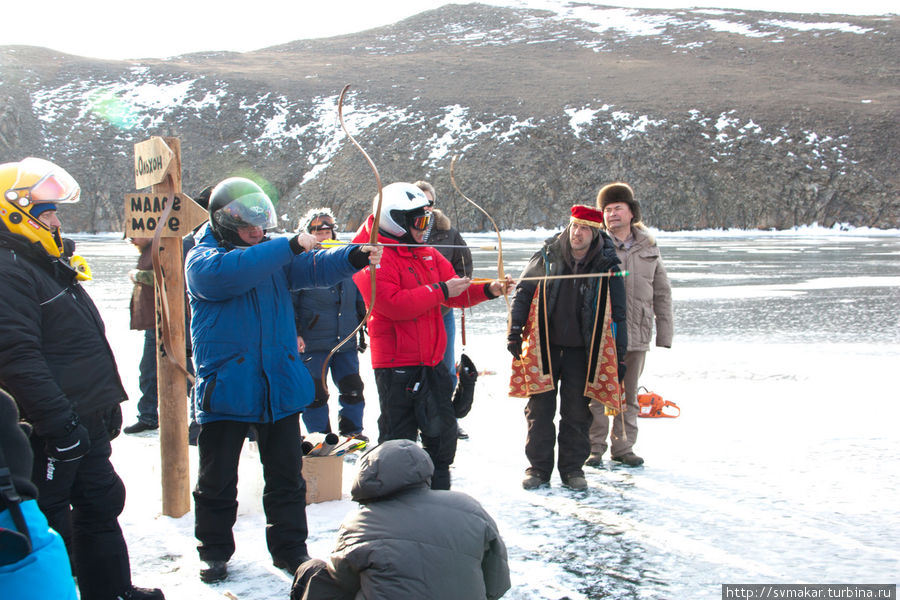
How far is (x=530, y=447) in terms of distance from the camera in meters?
4.46

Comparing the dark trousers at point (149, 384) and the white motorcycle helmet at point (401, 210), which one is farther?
the dark trousers at point (149, 384)

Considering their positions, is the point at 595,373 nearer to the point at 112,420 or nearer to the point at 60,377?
the point at 112,420

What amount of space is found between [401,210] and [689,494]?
94.1 inches

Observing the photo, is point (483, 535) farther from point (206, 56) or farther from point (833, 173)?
point (206, 56)

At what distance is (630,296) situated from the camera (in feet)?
16.4

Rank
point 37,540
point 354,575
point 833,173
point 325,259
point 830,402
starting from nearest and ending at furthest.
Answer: point 37,540 → point 354,575 → point 325,259 → point 830,402 → point 833,173

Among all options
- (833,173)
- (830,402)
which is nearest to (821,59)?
(833,173)

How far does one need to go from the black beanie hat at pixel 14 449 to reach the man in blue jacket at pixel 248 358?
1472mm

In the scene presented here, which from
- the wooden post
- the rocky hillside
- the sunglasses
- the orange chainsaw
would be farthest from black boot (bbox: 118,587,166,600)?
the rocky hillside

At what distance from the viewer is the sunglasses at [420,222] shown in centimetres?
372

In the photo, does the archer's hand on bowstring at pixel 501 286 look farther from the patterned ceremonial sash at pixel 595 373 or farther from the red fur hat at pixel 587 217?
the red fur hat at pixel 587 217

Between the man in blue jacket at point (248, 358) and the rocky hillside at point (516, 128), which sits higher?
the rocky hillside at point (516, 128)

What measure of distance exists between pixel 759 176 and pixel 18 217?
182ft

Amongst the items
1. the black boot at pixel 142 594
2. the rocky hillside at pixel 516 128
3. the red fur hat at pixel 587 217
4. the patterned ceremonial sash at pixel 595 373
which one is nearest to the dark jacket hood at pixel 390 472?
the black boot at pixel 142 594
